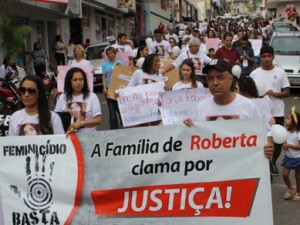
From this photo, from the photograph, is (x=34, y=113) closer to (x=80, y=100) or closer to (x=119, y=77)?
(x=80, y=100)

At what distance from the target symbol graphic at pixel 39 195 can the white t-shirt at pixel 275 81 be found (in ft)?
12.1

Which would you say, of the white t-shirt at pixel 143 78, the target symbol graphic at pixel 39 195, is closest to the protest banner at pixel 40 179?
the target symbol graphic at pixel 39 195

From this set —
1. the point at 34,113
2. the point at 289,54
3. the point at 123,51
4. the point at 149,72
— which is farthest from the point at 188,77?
the point at 289,54

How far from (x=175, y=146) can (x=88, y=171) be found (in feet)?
2.24

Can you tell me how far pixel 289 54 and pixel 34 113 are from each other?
1226 centimetres

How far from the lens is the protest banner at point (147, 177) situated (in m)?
3.91

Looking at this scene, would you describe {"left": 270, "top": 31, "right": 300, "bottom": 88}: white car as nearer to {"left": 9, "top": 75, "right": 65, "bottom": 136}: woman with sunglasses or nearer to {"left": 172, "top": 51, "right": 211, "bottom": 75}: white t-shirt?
{"left": 172, "top": 51, "right": 211, "bottom": 75}: white t-shirt

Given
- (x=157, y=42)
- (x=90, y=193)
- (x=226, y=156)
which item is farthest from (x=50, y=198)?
(x=157, y=42)

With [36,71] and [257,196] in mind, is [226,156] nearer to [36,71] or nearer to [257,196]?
[257,196]

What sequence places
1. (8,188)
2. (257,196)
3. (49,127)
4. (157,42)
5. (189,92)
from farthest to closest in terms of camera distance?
(157,42) < (189,92) < (49,127) < (8,188) < (257,196)

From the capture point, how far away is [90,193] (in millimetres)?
4047

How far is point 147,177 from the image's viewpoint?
13.2 ft

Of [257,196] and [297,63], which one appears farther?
[297,63]

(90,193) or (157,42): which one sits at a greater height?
(157,42)
